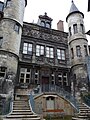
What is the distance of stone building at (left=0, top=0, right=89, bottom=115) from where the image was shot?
47.3 feet

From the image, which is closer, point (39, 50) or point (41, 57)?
point (41, 57)

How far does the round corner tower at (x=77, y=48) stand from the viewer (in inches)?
688

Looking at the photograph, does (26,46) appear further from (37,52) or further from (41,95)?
(41,95)

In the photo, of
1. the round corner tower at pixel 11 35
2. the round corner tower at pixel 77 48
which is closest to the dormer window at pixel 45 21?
the round corner tower at pixel 77 48

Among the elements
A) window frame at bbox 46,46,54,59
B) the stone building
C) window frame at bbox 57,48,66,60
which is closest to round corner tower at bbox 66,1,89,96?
the stone building

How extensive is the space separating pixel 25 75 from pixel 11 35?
5.13 metres

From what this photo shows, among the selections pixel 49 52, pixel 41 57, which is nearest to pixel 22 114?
pixel 41 57

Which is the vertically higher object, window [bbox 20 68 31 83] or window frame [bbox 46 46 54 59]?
window frame [bbox 46 46 54 59]

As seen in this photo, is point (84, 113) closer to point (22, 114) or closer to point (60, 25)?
point (22, 114)

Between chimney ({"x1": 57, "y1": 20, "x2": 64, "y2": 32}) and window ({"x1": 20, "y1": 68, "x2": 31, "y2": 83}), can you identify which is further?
chimney ({"x1": 57, "y1": 20, "x2": 64, "y2": 32})

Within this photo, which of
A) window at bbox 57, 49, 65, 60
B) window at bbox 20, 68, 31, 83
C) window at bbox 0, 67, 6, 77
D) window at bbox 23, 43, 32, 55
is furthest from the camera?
window at bbox 57, 49, 65, 60

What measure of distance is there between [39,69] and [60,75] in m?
3.11

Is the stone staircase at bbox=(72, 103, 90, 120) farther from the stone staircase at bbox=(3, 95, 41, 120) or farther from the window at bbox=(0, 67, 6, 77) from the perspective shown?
the window at bbox=(0, 67, 6, 77)

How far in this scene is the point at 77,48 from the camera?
64.4 ft
